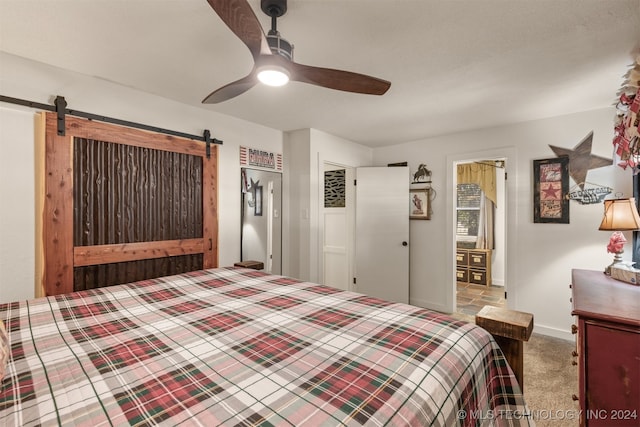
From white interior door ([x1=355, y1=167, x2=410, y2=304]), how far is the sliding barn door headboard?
81.7 inches

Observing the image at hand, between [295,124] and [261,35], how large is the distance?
2.20 m

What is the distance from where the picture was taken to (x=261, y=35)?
3.77 ft

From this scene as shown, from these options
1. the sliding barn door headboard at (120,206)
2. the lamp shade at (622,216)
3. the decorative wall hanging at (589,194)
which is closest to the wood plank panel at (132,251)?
the sliding barn door headboard at (120,206)

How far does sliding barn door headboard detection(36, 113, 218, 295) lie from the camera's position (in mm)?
2016

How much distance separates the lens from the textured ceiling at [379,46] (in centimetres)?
143

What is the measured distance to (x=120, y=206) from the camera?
232 centimetres

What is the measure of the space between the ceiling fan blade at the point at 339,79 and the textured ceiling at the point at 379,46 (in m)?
0.30

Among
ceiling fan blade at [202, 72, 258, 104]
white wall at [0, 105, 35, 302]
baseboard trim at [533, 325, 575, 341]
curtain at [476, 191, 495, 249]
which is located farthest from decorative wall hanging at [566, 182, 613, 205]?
white wall at [0, 105, 35, 302]

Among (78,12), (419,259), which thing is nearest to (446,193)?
(419,259)

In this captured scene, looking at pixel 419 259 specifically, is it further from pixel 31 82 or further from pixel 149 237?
pixel 31 82

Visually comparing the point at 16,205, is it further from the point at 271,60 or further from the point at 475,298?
the point at 475,298

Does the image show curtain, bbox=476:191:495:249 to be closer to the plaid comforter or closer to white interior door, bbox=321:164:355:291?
white interior door, bbox=321:164:355:291

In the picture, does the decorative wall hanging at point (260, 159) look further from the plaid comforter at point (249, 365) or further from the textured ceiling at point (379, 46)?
the plaid comforter at point (249, 365)

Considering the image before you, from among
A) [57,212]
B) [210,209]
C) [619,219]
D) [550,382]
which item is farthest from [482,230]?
[57,212]
